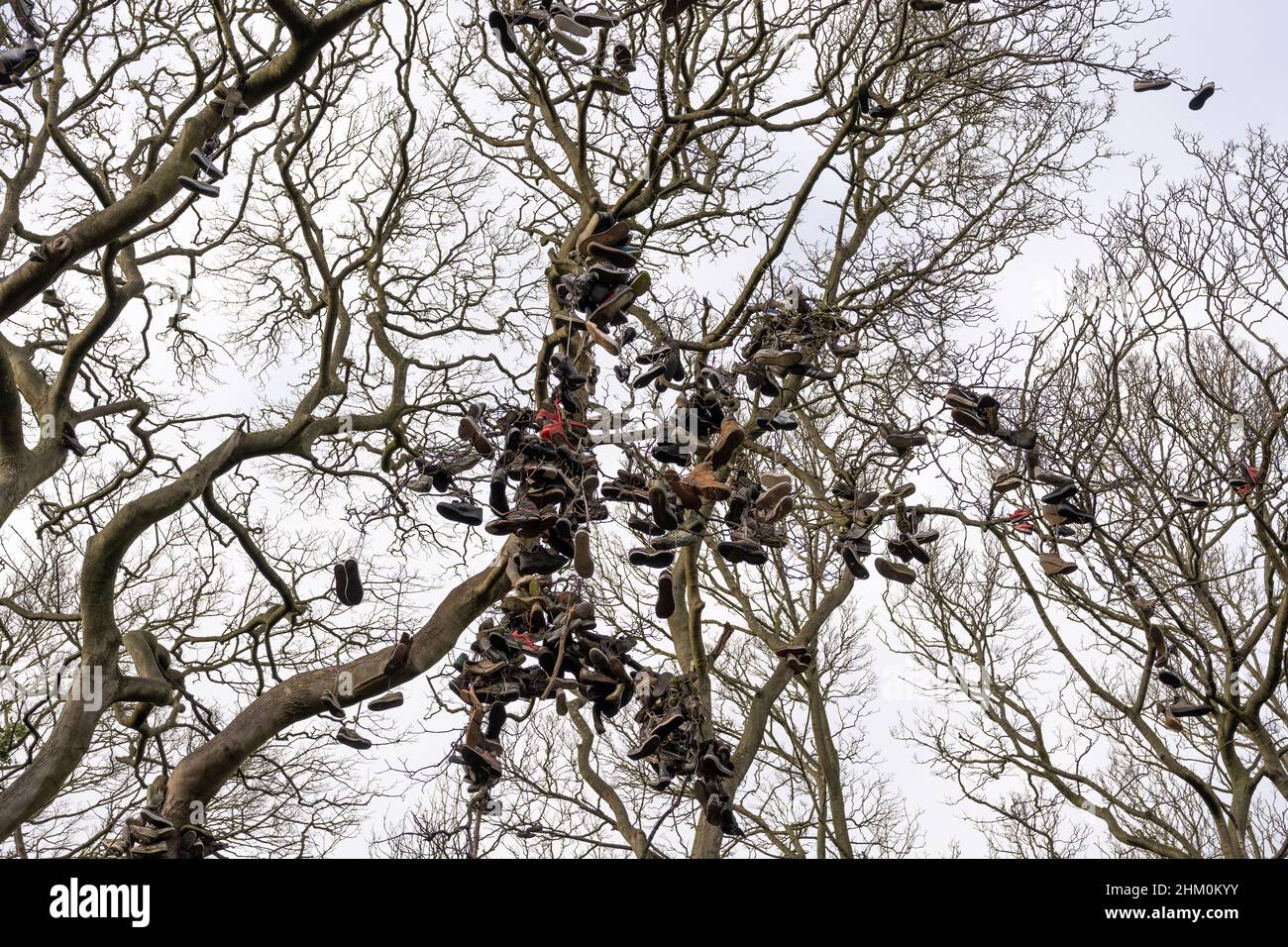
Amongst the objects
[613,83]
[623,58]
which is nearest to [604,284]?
[613,83]

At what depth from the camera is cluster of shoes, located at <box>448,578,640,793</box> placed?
110 inches

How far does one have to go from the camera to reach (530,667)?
113 inches

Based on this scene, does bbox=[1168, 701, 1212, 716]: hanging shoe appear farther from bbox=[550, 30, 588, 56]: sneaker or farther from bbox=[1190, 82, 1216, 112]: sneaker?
bbox=[550, 30, 588, 56]: sneaker

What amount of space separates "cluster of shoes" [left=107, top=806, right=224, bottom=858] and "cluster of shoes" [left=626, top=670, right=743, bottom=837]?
5.46 feet

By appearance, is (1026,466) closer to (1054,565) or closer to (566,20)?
(1054,565)

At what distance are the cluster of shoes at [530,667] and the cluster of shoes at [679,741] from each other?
82 mm

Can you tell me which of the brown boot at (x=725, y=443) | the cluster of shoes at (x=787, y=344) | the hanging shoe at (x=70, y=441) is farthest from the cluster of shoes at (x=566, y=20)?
the hanging shoe at (x=70, y=441)

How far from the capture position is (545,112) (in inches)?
227

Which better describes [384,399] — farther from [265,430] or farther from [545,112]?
[545,112]

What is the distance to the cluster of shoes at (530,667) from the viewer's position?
279 centimetres

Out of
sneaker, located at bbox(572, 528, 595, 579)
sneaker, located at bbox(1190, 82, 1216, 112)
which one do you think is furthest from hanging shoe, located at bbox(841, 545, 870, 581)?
sneaker, located at bbox(1190, 82, 1216, 112)

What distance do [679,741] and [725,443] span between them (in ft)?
3.10
